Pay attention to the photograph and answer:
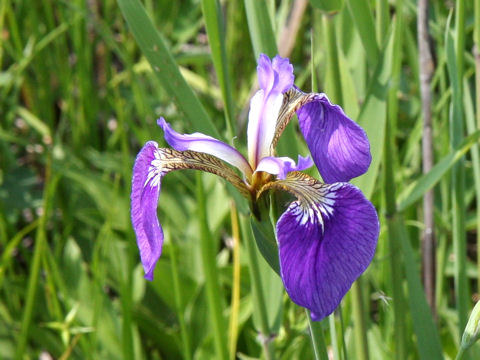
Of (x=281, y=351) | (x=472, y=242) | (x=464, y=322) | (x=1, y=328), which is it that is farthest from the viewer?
(x=472, y=242)

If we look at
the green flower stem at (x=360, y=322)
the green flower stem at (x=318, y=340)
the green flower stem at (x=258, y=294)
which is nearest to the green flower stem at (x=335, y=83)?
the green flower stem at (x=360, y=322)

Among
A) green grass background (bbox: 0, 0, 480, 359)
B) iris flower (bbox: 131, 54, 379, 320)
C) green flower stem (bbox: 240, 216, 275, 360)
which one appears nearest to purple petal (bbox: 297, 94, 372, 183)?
iris flower (bbox: 131, 54, 379, 320)

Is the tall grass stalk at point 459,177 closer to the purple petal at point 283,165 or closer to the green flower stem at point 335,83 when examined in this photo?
the green flower stem at point 335,83

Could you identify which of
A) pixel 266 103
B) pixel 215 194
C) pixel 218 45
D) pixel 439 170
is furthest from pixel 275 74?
pixel 215 194

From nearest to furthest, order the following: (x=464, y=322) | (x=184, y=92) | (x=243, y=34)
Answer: (x=184, y=92)
(x=464, y=322)
(x=243, y=34)

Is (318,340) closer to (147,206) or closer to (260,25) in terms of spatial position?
(147,206)

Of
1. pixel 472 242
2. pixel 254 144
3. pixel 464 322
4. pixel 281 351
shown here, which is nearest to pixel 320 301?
pixel 254 144

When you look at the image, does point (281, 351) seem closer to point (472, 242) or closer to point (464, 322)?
point (464, 322)
